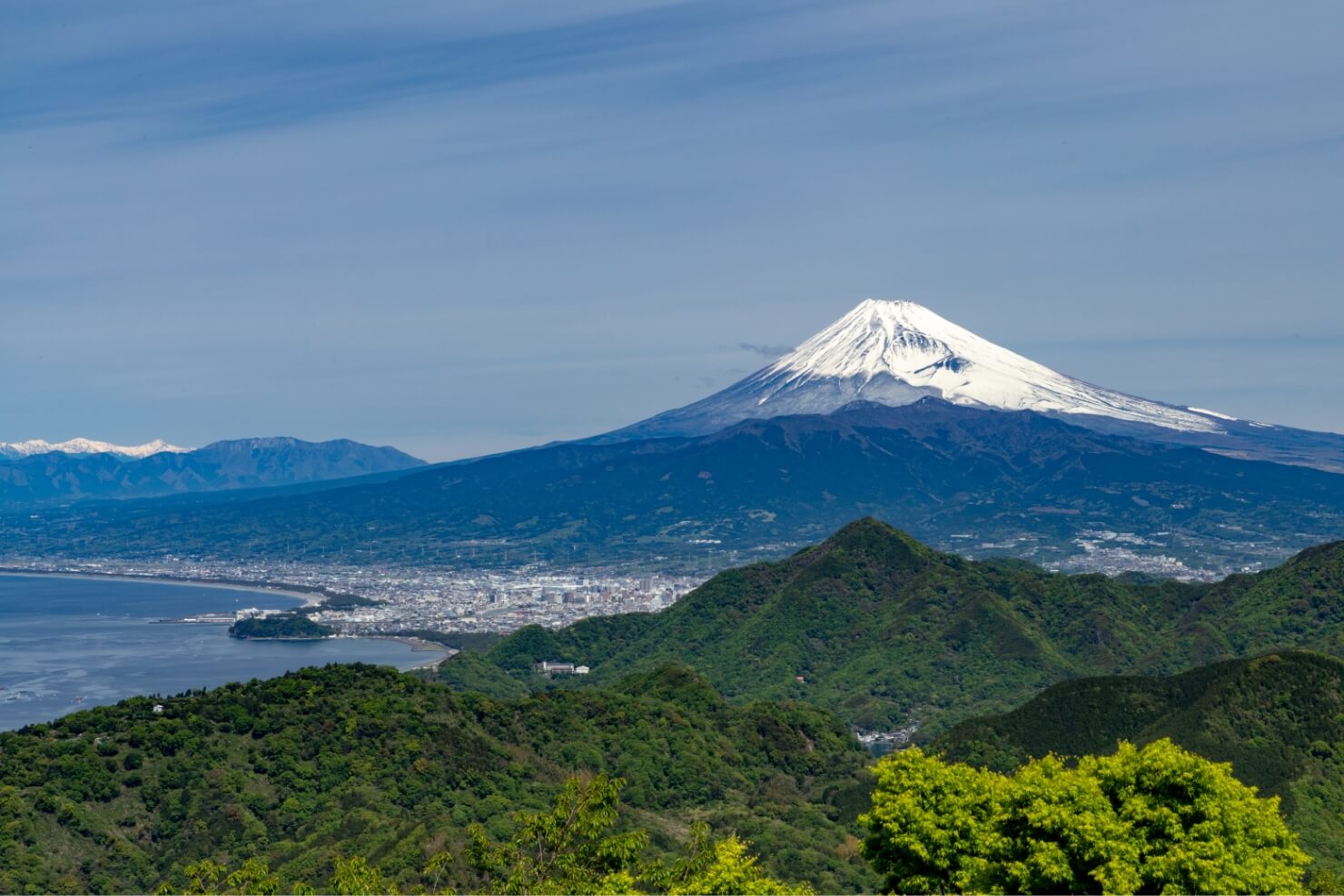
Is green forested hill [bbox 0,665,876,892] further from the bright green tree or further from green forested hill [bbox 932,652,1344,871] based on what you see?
the bright green tree

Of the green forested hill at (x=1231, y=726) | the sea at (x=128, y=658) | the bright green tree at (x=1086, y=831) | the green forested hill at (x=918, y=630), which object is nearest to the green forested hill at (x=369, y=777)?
the green forested hill at (x=1231, y=726)

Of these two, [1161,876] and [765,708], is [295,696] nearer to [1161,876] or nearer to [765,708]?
[765,708]

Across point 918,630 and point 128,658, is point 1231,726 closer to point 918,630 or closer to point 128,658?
point 918,630

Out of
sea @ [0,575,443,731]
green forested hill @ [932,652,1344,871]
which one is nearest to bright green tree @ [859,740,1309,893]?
green forested hill @ [932,652,1344,871]

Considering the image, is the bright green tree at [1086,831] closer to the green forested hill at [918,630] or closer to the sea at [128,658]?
the green forested hill at [918,630]

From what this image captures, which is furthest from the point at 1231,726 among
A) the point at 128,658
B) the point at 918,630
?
the point at 128,658

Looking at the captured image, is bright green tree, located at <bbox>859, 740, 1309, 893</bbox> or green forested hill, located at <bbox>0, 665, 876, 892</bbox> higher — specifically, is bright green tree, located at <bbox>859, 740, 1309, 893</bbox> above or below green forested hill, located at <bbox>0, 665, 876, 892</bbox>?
above
